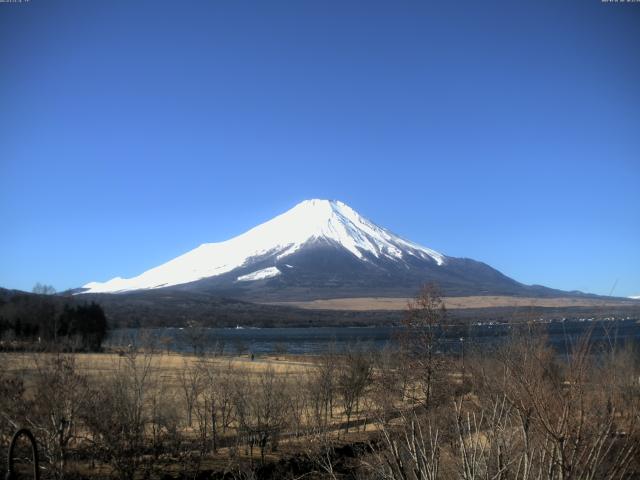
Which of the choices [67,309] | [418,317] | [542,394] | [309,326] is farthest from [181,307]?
[542,394]

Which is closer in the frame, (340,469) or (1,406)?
(1,406)

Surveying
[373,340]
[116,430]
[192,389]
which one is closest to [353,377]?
[192,389]

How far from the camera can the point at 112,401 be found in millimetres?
16734

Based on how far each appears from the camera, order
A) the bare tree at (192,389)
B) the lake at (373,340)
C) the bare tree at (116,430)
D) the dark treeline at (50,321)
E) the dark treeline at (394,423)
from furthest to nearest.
→ the dark treeline at (50,321), the bare tree at (192,389), the lake at (373,340), the bare tree at (116,430), the dark treeline at (394,423)

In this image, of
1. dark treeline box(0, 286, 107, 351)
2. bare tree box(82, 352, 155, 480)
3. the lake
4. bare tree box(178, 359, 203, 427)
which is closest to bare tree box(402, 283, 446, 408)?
the lake

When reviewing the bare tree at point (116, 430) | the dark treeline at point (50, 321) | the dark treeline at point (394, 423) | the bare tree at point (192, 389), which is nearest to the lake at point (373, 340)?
the dark treeline at point (394, 423)

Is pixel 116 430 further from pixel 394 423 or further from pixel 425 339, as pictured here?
pixel 425 339

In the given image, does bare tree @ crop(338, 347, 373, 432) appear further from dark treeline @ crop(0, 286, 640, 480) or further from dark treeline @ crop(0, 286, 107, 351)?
dark treeline @ crop(0, 286, 107, 351)

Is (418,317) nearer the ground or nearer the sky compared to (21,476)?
nearer the sky

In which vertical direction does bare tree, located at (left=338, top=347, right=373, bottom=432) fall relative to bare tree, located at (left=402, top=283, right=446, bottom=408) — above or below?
below

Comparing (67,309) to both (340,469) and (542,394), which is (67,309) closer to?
(340,469)

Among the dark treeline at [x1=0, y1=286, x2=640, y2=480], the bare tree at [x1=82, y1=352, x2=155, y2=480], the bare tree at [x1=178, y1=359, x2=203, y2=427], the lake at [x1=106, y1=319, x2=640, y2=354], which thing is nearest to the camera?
the dark treeline at [x1=0, y1=286, x2=640, y2=480]

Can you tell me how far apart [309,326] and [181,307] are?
47.3 m

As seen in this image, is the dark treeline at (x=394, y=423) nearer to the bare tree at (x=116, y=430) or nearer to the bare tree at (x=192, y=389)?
the bare tree at (x=116, y=430)
